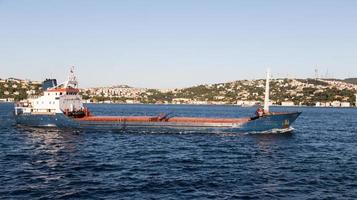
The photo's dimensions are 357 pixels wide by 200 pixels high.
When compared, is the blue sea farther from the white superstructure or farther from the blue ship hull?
the white superstructure

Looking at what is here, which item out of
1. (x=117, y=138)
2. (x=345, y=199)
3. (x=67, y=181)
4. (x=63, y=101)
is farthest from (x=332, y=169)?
(x=63, y=101)

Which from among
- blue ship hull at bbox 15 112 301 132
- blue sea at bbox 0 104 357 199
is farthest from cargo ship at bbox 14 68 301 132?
blue sea at bbox 0 104 357 199

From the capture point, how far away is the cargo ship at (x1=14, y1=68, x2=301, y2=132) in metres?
64.9

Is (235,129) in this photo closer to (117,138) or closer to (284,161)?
(117,138)

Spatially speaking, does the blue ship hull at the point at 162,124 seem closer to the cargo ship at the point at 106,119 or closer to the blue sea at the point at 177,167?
the cargo ship at the point at 106,119

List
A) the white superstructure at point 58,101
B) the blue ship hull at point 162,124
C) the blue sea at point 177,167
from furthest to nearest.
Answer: the white superstructure at point 58,101 < the blue ship hull at point 162,124 < the blue sea at point 177,167

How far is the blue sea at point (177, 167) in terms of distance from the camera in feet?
94.8

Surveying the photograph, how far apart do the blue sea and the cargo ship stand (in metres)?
3.34

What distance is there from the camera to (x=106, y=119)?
71.9 m

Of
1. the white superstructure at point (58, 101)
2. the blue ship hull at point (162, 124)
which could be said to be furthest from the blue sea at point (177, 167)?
the white superstructure at point (58, 101)

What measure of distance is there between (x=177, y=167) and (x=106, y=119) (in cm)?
3595

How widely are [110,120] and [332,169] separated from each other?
41.6m

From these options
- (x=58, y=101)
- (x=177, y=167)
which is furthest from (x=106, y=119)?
(x=177, y=167)

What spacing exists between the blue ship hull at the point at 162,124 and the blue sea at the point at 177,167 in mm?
2622
